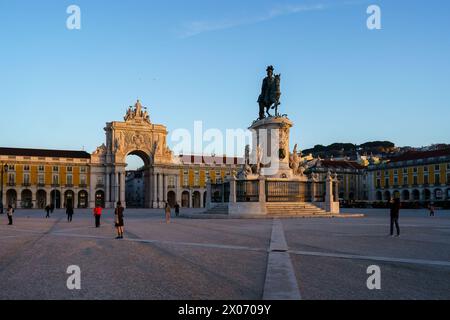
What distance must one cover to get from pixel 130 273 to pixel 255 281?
222 centimetres

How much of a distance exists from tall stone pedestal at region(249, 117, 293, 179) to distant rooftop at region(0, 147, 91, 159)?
6559 cm

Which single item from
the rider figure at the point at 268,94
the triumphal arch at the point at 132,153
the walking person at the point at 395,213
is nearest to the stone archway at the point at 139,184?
the triumphal arch at the point at 132,153

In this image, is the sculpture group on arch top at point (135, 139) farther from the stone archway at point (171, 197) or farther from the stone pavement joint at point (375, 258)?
Result: the stone pavement joint at point (375, 258)

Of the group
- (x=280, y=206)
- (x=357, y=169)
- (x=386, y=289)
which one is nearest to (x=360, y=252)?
(x=386, y=289)

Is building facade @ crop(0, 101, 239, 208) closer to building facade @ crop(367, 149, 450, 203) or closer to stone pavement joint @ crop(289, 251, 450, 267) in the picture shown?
building facade @ crop(367, 149, 450, 203)

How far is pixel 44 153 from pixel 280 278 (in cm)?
8793

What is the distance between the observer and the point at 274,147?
99.5ft

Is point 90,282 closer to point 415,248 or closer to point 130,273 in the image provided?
point 130,273

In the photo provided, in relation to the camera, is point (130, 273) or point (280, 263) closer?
point (130, 273)

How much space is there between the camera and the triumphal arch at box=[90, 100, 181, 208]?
8744cm

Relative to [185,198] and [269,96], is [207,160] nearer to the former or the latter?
[185,198]

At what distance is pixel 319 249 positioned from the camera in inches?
440

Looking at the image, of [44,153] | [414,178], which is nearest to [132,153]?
[44,153]
